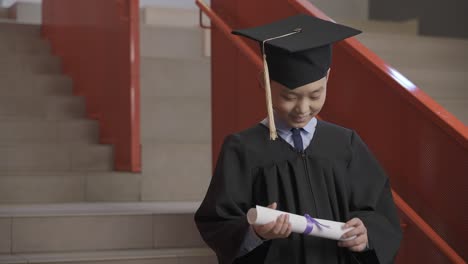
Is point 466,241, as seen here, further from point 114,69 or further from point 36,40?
point 36,40

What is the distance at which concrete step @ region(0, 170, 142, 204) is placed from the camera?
4.75 m

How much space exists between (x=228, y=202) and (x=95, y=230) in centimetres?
192

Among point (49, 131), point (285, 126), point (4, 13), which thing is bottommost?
point (49, 131)

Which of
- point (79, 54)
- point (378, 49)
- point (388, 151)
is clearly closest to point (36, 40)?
point (79, 54)

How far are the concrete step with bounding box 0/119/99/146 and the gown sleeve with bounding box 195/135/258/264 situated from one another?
3.22m

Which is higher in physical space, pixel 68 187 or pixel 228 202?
pixel 228 202

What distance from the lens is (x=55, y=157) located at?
5.13 meters

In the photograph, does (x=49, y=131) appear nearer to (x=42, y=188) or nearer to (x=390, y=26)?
(x=42, y=188)

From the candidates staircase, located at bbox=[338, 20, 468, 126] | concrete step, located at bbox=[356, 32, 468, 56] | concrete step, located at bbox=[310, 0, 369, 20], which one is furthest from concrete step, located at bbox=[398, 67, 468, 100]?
concrete step, located at bbox=[310, 0, 369, 20]

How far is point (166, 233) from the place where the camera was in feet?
13.2

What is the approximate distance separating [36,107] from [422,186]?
130 inches

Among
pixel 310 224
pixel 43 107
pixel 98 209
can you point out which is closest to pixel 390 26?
pixel 43 107

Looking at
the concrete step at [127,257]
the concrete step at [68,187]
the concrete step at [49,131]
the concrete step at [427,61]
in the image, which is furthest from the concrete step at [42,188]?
the concrete step at [427,61]

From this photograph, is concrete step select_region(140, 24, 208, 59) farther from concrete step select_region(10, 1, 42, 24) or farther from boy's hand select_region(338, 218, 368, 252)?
boy's hand select_region(338, 218, 368, 252)
